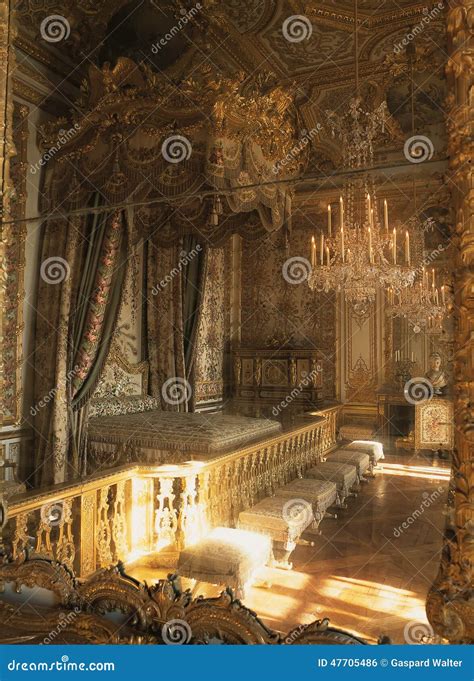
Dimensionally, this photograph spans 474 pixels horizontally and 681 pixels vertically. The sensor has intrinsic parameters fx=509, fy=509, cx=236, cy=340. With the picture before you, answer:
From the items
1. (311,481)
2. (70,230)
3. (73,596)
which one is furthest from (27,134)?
(73,596)

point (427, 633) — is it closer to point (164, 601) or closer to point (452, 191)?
point (164, 601)

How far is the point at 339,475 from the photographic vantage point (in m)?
3.92

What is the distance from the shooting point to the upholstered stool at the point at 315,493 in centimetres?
322

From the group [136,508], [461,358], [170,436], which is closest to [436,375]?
[170,436]

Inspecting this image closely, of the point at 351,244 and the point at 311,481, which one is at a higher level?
the point at 351,244

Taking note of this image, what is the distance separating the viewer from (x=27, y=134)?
4.35m

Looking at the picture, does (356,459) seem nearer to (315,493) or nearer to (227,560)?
(315,493)

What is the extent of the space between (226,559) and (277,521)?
65cm

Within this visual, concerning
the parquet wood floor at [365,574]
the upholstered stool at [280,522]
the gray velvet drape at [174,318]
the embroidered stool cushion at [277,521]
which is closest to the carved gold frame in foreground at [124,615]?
the parquet wood floor at [365,574]

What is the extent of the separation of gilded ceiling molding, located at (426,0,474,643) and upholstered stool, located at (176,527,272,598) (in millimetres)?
1074

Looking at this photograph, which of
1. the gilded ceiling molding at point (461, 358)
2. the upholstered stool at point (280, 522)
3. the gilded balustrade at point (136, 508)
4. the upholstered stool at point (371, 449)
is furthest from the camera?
the upholstered stool at point (371, 449)

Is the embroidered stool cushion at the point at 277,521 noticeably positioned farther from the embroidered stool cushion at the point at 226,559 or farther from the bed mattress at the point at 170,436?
the bed mattress at the point at 170,436

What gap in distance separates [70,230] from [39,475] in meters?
1.94

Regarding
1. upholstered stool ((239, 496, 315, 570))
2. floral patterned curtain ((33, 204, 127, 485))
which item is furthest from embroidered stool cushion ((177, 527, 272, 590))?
floral patterned curtain ((33, 204, 127, 485))
